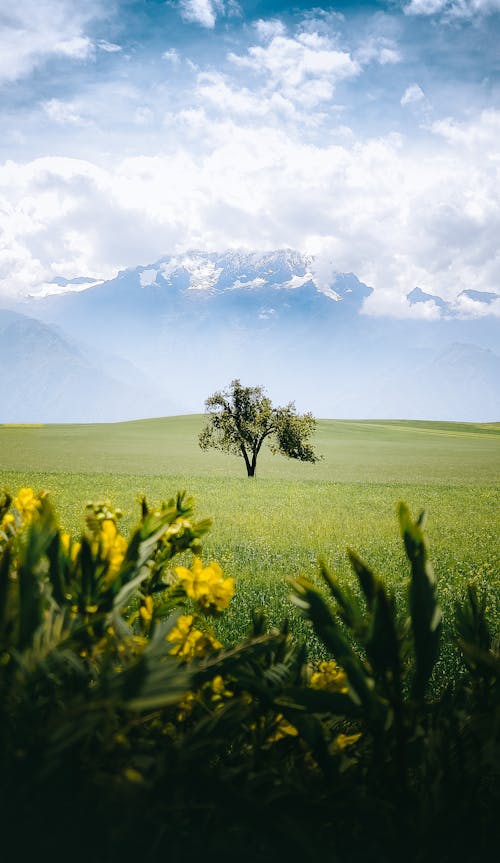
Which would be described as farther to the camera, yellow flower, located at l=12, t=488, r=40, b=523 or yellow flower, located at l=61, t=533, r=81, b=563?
yellow flower, located at l=12, t=488, r=40, b=523

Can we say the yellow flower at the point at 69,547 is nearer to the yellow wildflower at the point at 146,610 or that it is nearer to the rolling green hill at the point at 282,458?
the yellow wildflower at the point at 146,610

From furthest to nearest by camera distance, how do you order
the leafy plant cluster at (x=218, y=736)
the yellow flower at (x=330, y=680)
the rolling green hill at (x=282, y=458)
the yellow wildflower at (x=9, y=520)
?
the rolling green hill at (x=282, y=458), the yellow wildflower at (x=9, y=520), the yellow flower at (x=330, y=680), the leafy plant cluster at (x=218, y=736)

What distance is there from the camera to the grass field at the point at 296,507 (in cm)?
734

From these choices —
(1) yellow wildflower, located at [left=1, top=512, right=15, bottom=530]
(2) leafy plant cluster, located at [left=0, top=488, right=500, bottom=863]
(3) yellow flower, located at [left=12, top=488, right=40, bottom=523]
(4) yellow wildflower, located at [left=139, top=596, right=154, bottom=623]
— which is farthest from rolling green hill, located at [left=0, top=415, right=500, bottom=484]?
(2) leafy plant cluster, located at [left=0, top=488, right=500, bottom=863]

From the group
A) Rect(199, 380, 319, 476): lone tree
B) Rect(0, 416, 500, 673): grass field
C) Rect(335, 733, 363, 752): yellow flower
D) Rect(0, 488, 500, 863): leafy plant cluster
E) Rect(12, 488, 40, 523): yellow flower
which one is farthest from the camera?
Rect(199, 380, 319, 476): lone tree

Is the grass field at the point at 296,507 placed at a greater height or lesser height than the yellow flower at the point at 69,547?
lesser

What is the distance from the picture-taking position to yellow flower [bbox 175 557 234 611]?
1.18 m

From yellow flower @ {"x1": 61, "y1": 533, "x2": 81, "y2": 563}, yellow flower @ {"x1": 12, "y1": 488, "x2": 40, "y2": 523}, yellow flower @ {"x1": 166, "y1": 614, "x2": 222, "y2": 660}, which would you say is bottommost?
yellow flower @ {"x1": 166, "y1": 614, "x2": 222, "y2": 660}

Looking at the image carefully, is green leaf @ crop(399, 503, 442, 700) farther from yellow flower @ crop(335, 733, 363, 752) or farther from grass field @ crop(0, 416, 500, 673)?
grass field @ crop(0, 416, 500, 673)

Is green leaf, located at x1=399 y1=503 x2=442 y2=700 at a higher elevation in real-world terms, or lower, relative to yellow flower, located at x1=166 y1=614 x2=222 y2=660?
higher

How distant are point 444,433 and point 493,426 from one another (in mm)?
15893

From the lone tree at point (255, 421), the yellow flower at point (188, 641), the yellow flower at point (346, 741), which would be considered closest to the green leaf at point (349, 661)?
the yellow flower at point (346, 741)

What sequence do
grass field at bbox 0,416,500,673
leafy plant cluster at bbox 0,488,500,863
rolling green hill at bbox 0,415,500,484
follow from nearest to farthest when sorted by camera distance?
leafy plant cluster at bbox 0,488,500,863
grass field at bbox 0,416,500,673
rolling green hill at bbox 0,415,500,484

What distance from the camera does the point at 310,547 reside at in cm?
938
